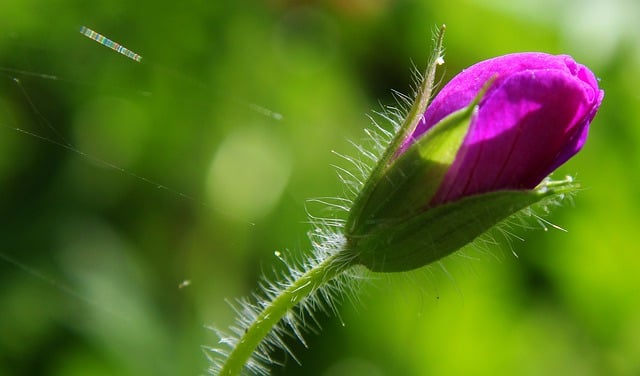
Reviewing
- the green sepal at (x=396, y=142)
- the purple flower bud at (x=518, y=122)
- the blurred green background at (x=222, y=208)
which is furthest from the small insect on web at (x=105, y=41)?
the purple flower bud at (x=518, y=122)

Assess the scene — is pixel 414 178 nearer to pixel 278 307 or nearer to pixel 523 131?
pixel 523 131

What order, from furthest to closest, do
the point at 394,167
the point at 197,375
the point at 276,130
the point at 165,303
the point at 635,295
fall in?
the point at 276,130, the point at 635,295, the point at 165,303, the point at 197,375, the point at 394,167

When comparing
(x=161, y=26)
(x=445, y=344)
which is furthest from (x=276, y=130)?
(x=445, y=344)

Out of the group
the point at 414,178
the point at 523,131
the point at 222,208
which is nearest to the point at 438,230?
the point at 414,178

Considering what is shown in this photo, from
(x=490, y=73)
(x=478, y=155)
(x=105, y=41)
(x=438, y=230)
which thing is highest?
(x=490, y=73)

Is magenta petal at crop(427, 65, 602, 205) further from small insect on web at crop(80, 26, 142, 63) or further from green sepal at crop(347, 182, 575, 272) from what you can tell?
small insect on web at crop(80, 26, 142, 63)

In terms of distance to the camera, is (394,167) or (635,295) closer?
(394,167)

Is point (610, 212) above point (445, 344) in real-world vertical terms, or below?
above

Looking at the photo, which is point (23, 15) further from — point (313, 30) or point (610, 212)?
point (610, 212)
